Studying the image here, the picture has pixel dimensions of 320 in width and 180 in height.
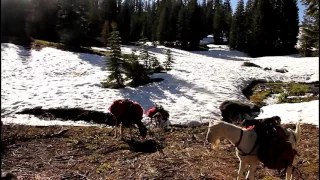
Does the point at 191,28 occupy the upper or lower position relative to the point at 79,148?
upper

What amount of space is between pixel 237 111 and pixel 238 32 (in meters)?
47.2

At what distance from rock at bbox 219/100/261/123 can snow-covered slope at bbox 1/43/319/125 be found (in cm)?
45

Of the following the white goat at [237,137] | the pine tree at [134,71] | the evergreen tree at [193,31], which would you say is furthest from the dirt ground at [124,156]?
the evergreen tree at [193,31]

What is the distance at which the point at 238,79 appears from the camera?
2269 centimetres

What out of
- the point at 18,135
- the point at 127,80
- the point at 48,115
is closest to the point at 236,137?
the point at 18,135

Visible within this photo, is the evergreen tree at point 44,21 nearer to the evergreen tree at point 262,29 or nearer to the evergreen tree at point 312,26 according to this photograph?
the evergreen tree at point 312,26

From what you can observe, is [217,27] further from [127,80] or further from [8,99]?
[8,99]

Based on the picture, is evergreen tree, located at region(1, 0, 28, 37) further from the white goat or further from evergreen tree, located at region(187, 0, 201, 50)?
evergreen tree, located at region(187, 0, 201, 50)

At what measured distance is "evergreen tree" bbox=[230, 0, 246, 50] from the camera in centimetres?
5782

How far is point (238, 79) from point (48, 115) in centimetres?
1401

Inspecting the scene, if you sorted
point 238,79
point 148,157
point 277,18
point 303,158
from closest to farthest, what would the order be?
point 303,158 → point 148,157 → point 238,79 → point 277,18

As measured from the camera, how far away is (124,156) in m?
7.82

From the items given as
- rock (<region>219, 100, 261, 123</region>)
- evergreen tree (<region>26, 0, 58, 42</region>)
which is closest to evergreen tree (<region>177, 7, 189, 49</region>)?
evergreen tree (<region>26, 0, 58, 42</region>)

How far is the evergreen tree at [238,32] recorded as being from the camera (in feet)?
190
